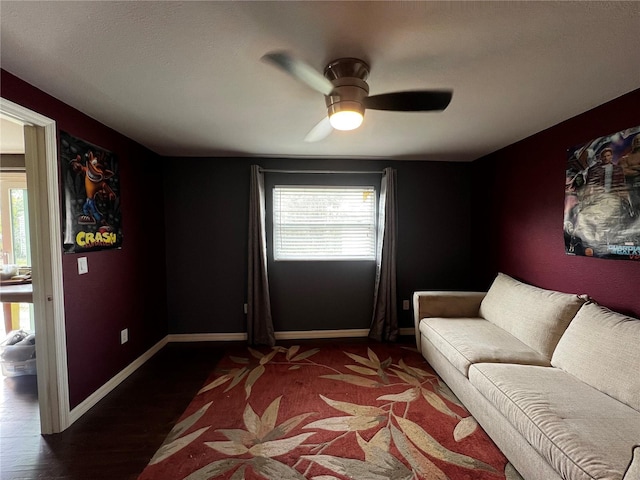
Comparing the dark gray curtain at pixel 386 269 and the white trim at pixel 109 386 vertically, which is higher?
the dark gray curtain at pixel 386 269

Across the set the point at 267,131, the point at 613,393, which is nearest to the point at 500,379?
the point at 613,393

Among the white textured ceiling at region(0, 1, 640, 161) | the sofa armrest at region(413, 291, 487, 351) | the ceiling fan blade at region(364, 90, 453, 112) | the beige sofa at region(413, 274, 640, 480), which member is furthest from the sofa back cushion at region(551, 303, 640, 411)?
the ceiling fan blade at region(364, 90, 453, 112)

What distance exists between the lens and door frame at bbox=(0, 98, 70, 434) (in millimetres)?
1813

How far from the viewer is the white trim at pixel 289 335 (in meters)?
3.46

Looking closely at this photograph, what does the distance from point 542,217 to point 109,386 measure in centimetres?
406

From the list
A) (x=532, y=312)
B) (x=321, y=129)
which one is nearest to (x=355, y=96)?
(x=321, y=129)

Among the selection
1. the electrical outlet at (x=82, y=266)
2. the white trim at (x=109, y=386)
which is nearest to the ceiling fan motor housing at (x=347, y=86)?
the electrical outlet at (x=82, y=266)

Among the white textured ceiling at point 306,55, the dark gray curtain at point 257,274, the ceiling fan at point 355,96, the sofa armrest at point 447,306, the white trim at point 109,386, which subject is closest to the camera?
the white textured ceiling at point 306,55

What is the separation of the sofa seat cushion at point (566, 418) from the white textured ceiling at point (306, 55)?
5.76 ft

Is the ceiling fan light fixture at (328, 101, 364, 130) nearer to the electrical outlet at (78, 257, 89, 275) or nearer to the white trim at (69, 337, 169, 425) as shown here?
the electrical outlet at (78, 257, 89, 275)

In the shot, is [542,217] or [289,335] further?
[289,335]

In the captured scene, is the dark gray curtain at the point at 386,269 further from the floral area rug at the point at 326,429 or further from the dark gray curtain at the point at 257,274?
the dark gray curtain at the point at 257,274

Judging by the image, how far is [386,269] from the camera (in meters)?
3.43

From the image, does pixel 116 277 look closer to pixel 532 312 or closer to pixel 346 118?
pixel 346 118
